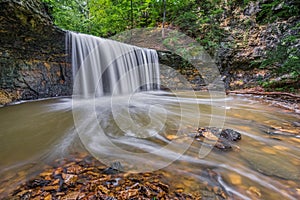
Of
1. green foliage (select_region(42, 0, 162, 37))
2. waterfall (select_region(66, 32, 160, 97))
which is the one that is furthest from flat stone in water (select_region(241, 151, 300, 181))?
green foliage (select_region(42, 0, 162, 37))

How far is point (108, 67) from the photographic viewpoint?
7.32m

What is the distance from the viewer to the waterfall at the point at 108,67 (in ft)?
21.0

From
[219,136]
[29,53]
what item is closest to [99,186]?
[219,136]

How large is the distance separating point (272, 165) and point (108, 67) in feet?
22.5

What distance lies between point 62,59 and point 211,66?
7.57 meters

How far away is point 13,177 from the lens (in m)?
1.37

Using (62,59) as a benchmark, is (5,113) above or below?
below

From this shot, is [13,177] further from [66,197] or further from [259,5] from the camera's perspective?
[259,5]

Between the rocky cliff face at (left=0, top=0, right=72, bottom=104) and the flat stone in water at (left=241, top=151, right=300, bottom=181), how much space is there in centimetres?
604

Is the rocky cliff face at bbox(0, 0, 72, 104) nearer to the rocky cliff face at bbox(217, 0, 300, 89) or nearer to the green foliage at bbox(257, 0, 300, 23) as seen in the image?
the rocky cliff face at bbox(217, 0, 300, 89)

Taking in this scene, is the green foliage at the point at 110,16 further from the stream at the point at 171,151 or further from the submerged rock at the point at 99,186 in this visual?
the submerged rock at the point at 99,186

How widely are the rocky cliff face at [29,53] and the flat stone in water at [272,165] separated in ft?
19.8

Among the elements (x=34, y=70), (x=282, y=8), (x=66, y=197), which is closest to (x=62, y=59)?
(x=34, y=70)

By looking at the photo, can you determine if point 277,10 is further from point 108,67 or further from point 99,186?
point 99,186
